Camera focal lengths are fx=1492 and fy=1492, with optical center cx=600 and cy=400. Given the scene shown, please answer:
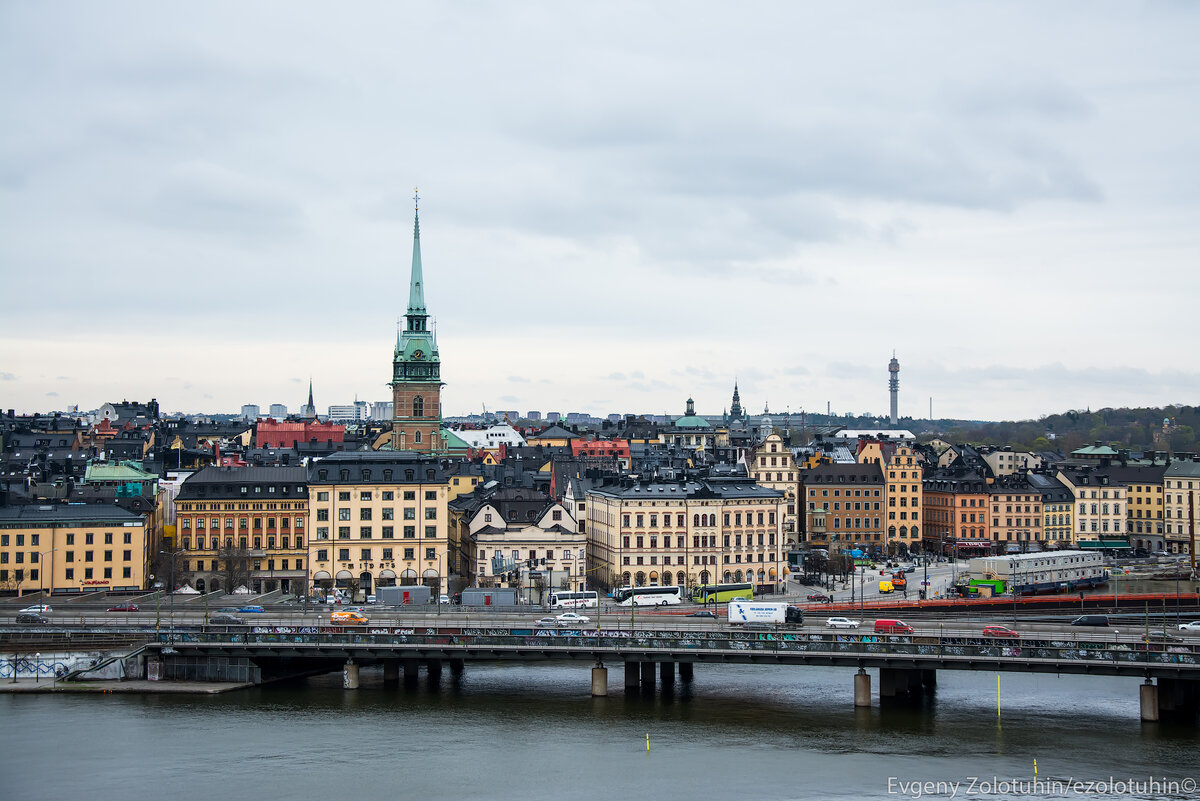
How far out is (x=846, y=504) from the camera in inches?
5108

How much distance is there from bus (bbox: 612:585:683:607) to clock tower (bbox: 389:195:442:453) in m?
49.9

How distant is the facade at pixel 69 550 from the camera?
9300cm

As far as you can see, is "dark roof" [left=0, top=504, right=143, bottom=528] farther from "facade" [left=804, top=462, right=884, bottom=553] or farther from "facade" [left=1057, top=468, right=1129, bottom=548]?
"facade" [left=1057, top=468, right=1129, bottom=548]

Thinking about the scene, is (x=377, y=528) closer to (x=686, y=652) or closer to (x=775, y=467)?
(x=686, y=652)

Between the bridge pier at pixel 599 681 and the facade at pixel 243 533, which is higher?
the facade at pixel 243 533

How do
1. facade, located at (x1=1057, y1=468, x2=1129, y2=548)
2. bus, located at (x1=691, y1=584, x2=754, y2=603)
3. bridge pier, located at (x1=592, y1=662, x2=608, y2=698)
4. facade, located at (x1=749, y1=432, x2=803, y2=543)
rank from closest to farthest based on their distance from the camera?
bridge pier, located at (x1=592, y1=662, x2=608, y2=698) < bus, located at (x1=691, y1=584, x2=754, y2=603) < facade, located at (x1=749, y1=432, x2=803, y2=543) < facade, located at (x1=1057, y1=468, x2=1129, y2=548)

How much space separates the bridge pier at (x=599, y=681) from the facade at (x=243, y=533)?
1431 inches

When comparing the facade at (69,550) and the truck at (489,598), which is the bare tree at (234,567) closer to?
the facade at (69,550)

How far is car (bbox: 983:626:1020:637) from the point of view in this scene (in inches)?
2795

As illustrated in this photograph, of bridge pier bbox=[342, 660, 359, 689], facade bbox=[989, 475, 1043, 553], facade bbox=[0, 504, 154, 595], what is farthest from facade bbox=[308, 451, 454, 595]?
facade bbox=[989, 475, 1043, 553]

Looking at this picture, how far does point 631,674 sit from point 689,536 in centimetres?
3221

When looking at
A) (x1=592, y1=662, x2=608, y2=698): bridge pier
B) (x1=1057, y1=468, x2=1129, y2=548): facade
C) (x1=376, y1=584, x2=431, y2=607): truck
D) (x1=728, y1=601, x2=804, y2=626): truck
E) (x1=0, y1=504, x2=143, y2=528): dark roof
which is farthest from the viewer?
(x1=1057, y1=468, x2=1129, y2=548): facade

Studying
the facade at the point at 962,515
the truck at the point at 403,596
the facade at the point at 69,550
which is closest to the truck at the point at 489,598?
the truck at the point at 403,596

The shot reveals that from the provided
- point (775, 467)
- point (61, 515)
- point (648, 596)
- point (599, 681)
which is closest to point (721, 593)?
point (648, 596)
